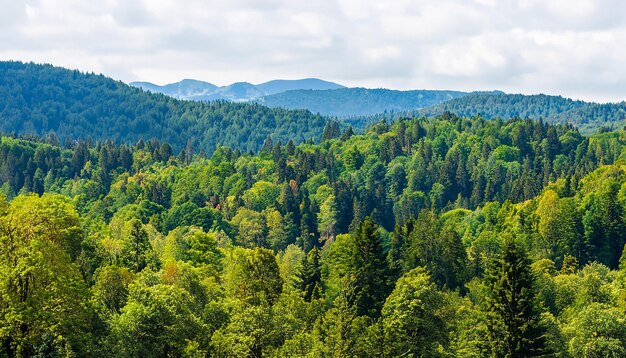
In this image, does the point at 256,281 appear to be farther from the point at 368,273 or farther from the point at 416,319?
the point at 416,319

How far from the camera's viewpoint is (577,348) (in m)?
70.1

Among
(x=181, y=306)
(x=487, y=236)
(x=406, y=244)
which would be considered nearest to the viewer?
(x=181, y=306)

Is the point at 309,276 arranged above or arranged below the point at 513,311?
below

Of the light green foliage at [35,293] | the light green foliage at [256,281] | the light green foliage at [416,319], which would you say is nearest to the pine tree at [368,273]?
the light green foliage at [256,281]

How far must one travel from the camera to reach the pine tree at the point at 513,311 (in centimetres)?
6288

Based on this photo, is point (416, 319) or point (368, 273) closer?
point (416, 319)

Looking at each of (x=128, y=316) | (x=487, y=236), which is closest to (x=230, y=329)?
(x=128, y=316)

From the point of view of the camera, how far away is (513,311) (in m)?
63.4

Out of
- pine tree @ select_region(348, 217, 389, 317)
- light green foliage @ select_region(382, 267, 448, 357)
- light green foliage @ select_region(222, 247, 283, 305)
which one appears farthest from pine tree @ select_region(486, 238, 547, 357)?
light green foliage @ select_region(222, 247, 283, 305)

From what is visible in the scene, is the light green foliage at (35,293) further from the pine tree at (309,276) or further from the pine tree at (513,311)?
the pine tree at (309,276)

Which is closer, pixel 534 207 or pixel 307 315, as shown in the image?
pixel 307 315

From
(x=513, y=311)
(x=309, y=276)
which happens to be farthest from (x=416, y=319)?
(x=309, y=276)

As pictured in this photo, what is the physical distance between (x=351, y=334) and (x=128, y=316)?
16090 millimetres

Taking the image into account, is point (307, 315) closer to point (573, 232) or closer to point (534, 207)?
point (573, 232)
